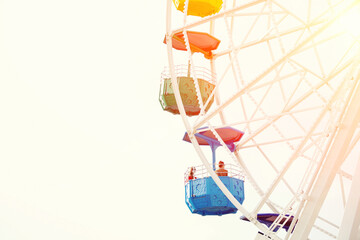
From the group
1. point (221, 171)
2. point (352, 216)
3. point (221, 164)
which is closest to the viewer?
point (352, 216)

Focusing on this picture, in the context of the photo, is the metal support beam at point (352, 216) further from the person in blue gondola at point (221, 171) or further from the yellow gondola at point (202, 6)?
the yellow gondola at point (202, 6)

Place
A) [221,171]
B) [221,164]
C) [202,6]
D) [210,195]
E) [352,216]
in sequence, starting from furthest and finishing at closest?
[202,6], [221,164], [221,171], [210,195], [352,216]

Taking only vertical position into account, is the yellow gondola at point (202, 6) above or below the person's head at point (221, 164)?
above

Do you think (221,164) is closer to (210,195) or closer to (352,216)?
(210,195)

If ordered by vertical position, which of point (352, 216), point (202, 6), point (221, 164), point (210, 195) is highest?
point (202, 6)

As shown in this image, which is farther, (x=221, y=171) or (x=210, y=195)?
(x=221, y=171)

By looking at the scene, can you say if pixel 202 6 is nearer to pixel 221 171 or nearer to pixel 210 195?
pixel 221 171

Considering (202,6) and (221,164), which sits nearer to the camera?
(221,164)

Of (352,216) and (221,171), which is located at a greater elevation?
(221,171)

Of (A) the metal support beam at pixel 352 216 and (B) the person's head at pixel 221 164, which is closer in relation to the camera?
(A) the metal support beam at pixel 352 216

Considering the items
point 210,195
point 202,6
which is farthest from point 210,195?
point 202,6

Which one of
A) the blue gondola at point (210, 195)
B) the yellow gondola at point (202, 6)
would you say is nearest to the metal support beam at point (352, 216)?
the blue gondola at point (210, 195)

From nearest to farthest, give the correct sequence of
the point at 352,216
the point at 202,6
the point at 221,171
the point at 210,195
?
the point at 352,216
the point at 210,195
the point at 221,171
the point at 202,6

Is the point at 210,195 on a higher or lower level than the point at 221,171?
lower
